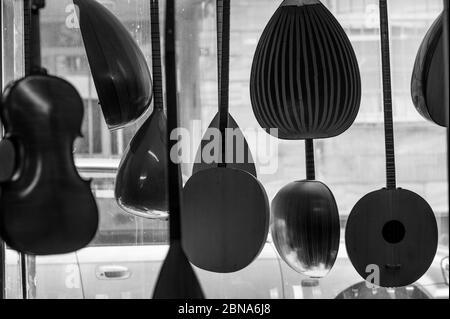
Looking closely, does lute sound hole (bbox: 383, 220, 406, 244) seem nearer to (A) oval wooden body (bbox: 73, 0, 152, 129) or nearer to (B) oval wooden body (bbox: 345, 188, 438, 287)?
(B) oval wooden body (bbox: 345, 188, 438, 287)

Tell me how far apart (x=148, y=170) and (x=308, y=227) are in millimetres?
174

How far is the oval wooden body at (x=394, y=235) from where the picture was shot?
725 millimetres

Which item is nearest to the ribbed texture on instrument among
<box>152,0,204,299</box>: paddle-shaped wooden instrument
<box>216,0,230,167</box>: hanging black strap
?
<box>216,0,230,167</box>: hanging black strap

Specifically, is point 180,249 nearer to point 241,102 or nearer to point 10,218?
point 10,218

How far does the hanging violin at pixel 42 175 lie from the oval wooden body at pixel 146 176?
18 cm

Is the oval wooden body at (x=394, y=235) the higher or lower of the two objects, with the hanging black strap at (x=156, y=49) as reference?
lower

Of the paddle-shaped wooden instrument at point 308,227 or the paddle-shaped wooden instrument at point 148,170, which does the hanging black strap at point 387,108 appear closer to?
the paddle-shaped wooden instrument at point 308,227

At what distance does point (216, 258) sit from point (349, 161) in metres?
0.85

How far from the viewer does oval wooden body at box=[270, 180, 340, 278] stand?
71 cm

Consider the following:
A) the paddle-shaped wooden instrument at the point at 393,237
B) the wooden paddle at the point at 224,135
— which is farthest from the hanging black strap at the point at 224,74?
the paddle-shaped wooden instrument at the point at 393,237
